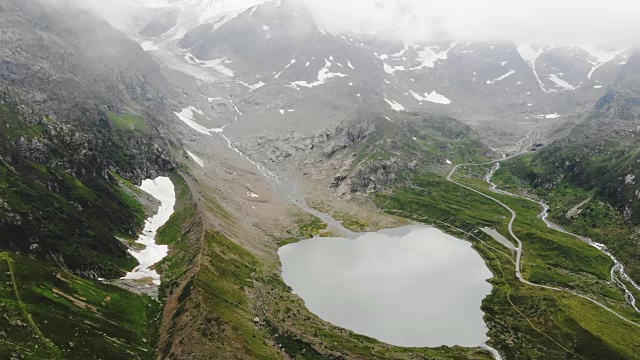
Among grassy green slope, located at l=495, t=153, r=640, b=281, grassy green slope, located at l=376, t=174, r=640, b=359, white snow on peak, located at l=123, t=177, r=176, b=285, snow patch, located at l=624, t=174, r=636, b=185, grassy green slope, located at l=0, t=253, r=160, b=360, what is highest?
snow patch, located at l=624, t=174, r=636, b=185

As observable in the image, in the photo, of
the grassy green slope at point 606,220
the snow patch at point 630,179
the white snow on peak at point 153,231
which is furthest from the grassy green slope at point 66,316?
the snow patch at point 630,179

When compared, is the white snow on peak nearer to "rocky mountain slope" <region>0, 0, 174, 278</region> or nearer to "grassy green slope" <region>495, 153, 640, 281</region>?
"rocky mountain slope" <region>0, 0, 174, 278</region>

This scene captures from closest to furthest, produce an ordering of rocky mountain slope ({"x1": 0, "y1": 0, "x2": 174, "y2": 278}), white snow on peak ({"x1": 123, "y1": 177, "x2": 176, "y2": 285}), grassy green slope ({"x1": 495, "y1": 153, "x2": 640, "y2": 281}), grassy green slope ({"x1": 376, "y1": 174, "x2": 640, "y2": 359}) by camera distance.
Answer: rocky mountain slope ({"x1": 0, "y1": 0, "x2": 174, "y2": 278}), grassy green slope ({"x1": 376, "y1": 174, "x2": 640, "y2": 359}), white snow on peak ({"x1": 123, "y1": 177, "x2": 176, "y2": 285}), grassy green slope ({"x1": 495, "y1": 153, "x2": 640, "y2": 281})

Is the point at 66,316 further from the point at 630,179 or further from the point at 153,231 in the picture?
the point at 630,179

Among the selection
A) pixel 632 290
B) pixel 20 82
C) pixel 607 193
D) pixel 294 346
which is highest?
pixel 607 193

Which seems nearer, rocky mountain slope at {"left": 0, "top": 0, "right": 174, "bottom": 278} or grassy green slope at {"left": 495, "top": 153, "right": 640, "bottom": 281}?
rocky mountain slope at {"left": 0, "top": 0, "right": 174, "bottom": 278}

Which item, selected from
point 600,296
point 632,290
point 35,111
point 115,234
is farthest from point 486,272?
point 35,111

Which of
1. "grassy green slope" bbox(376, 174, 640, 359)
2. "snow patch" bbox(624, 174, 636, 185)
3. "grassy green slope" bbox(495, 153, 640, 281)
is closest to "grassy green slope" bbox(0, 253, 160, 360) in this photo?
"grassy green slope" bbox(376, 174, 640, 359)

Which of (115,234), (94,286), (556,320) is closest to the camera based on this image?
(94,286)

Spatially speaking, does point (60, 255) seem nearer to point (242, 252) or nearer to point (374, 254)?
point (242, 252)
